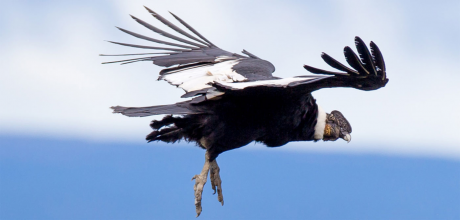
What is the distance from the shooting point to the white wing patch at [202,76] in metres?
5.43

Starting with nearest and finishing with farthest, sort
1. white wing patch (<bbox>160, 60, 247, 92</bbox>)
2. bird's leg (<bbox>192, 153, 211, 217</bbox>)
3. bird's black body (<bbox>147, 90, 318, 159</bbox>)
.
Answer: bird's black body (<bbox>147, 90, 318, 159</bbox>) < bird's leg (<bbox>192, 153, 211, 217</bbox>) < white wing patch (<bbox>160, 60, 247, 92</bbox>)

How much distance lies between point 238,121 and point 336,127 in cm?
115

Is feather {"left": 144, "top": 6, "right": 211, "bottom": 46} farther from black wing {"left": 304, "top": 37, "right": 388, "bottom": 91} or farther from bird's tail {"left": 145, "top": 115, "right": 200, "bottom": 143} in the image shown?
black wing {"left": 304, "top": 37, "right": 388, "bottom": 91}

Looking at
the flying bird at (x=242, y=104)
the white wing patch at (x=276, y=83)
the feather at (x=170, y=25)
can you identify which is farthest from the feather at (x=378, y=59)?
the feather at (x=170, y=25)

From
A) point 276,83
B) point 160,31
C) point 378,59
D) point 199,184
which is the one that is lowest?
point 199,184

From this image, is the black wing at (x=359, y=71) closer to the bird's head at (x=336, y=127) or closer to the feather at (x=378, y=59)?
the feather at (x=378, y=59)

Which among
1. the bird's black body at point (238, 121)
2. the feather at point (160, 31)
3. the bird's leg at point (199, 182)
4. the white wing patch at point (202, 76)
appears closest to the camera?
the bird's black body at point (238, 121)

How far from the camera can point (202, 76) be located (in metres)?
5.65

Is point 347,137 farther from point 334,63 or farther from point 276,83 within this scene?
point 334,63

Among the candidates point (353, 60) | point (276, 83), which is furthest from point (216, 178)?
point (353, 60)

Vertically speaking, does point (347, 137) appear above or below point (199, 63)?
below

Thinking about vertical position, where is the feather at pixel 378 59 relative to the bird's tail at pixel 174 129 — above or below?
above

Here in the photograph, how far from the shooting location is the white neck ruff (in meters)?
5.68

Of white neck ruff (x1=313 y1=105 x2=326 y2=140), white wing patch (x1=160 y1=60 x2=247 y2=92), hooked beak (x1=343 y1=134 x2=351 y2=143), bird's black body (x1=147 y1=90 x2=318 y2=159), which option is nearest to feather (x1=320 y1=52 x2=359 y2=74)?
bird's black body (x1=147 y1=90 x2=318 y2=159)
